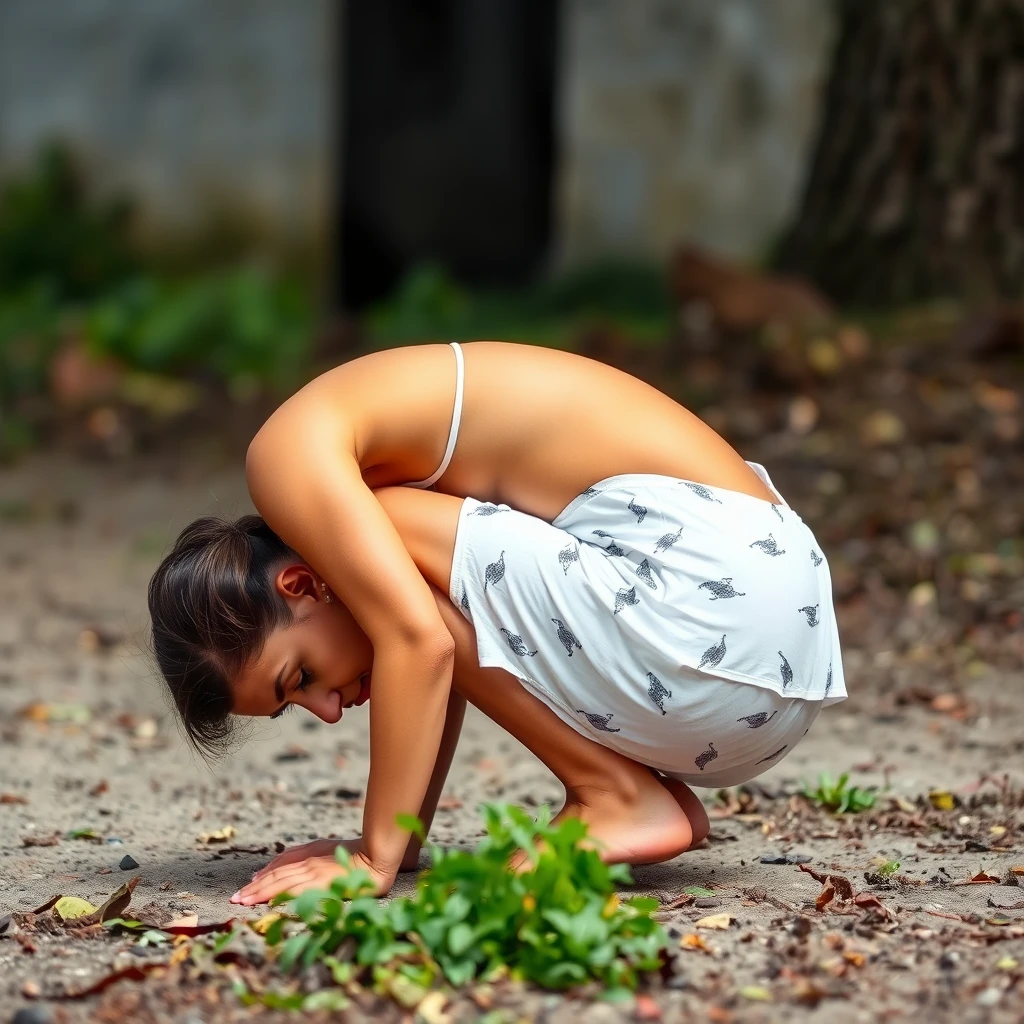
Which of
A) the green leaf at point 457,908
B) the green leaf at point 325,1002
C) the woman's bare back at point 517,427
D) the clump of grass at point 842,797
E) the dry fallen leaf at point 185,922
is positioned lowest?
the clump of grass at point 842,797

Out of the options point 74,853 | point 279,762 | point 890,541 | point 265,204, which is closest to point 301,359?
point 265,204

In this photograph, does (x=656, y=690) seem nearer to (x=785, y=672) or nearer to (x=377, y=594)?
(x=785, y=672)

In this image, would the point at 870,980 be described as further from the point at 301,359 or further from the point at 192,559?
the point at 301,359

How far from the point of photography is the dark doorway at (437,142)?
9.04 meters

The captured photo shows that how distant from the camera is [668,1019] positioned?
1799 mm

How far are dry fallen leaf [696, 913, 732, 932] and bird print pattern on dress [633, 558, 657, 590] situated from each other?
48cm

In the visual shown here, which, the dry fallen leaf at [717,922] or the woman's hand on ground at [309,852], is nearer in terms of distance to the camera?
the dry fallen leaf at [717,922]

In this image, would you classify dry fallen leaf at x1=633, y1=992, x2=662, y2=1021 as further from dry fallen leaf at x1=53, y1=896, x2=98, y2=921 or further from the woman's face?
dry fallen leaf at x1=53, y1=896, x2=98, y2=921

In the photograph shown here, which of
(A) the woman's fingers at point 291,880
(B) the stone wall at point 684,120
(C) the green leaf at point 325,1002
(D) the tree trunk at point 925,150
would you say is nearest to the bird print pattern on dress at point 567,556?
(A) the woman's fingers at point 291,880

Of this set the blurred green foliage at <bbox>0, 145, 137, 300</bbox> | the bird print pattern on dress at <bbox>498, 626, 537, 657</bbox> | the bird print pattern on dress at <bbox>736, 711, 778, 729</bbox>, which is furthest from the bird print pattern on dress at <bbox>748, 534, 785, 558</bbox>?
the blurred green foliage at <bbox>0, 145, 137, 300</bbox>

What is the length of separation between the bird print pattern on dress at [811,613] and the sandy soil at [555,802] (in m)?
0.42

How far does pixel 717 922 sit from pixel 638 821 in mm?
261

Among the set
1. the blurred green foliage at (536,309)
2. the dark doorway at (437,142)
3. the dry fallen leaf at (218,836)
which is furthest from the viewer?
the dark doorway at (437,142)

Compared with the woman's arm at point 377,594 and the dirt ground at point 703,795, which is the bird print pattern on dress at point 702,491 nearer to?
the woman's arm at point 377,594
